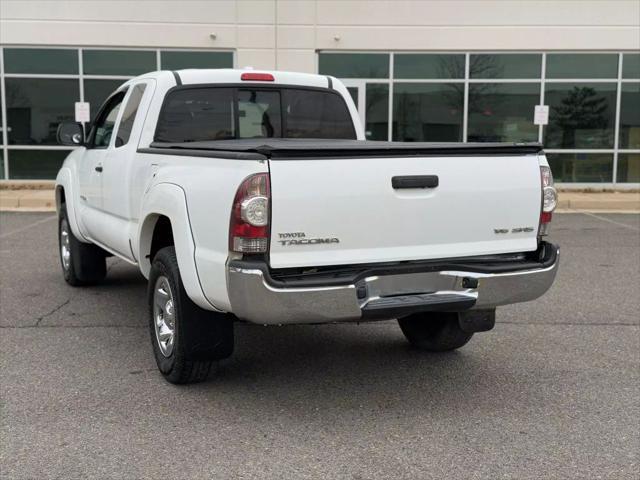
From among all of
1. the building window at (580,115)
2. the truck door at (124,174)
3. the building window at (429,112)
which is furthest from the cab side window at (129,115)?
the building window at (580,115)

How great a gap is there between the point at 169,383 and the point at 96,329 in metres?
1.51

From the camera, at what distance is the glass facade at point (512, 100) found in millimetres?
17312

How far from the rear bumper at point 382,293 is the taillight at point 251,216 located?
0.10m

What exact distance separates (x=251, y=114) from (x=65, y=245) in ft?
9.80

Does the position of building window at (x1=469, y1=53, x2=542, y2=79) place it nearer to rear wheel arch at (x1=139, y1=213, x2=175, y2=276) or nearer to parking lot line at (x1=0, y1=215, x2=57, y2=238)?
parking lot line at (x1=0, y1=215, x2=57, y2=238)

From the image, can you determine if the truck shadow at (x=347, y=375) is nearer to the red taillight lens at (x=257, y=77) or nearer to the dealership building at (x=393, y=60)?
the red taillight lens at (x=257, y=77)

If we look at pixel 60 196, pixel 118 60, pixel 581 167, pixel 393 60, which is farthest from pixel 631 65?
pixel 60 196

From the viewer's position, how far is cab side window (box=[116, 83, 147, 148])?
5.43m

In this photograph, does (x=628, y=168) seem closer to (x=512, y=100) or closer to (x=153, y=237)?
(x=512, y=100)

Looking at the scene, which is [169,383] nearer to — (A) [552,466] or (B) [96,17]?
(A) [552,466]

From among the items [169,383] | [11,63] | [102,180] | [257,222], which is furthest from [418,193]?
[11,63]

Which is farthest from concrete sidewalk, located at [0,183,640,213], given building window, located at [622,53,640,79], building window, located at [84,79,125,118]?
building window, located at [622,53,640,79]

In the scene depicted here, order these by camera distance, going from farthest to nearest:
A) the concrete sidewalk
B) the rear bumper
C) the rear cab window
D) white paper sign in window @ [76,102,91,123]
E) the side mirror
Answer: white paper sign in window @ [76,102,91,123], the concrete sidewalk, the side mirror, the rear cab window, the rear bumper

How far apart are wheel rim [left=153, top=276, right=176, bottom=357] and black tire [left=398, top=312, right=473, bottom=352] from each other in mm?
1651
